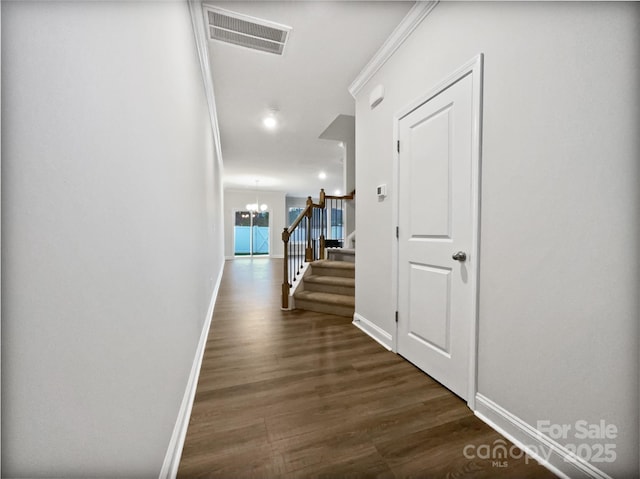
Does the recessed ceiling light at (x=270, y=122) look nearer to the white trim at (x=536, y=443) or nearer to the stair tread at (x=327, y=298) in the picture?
the stair tread at (x=327, y=298)

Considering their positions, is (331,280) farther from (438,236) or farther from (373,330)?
(438,236)

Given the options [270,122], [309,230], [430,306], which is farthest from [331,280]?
[270,122]

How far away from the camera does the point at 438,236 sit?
1.90 m

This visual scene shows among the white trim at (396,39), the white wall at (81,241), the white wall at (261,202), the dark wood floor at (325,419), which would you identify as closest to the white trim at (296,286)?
the dark wood floor at (325,419)

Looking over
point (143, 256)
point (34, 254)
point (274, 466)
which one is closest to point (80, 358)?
point (34, 254)

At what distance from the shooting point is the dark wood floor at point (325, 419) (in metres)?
1.22

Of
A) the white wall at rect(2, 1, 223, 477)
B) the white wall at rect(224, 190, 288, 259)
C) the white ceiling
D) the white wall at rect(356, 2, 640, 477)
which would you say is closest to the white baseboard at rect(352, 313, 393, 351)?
the white wall at rect(356, 2, 640, 477)

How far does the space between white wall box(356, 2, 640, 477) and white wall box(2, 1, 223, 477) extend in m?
1.63

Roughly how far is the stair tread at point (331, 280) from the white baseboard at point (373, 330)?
1.93ft

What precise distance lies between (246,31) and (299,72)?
0.69m

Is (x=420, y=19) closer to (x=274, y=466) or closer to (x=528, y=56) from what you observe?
(x=528, y=56)

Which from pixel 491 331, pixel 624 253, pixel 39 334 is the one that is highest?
pixel 624 253

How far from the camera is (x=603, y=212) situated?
3.43ft

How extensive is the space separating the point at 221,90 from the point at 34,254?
3.33 meters
